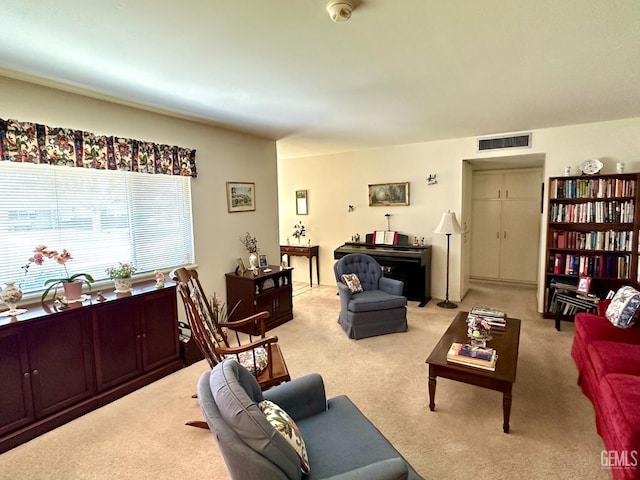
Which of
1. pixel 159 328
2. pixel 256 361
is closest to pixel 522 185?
pixel 256 361

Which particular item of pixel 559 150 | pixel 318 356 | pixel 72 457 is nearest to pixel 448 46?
pixel 318 356

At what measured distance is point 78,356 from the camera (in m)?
2.50

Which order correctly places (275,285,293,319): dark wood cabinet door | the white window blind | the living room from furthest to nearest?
1. (275,285,293,319): dark wood cabinet door
2. the living room
3. the white window blind

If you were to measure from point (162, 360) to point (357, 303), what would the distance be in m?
2.06

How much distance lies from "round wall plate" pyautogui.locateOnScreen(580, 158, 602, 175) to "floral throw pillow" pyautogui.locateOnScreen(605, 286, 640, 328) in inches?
71.1

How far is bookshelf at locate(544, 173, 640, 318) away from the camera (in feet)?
12.6

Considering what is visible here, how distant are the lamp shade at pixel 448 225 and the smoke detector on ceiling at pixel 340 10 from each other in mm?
3649

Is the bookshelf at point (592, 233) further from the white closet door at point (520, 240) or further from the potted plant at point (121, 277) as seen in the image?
the potted plant at point (121, 277)

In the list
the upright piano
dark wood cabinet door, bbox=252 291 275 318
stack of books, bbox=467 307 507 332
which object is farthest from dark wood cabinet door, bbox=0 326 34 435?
the upright piano

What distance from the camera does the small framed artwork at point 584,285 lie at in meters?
3.88

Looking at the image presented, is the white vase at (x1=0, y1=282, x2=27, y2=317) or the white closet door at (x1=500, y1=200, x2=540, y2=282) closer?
the white vase at (x1=0, y1=282, x2=27, y2=317)

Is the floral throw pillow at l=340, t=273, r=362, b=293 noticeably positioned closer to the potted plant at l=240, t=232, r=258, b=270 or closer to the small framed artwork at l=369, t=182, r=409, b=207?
the potted plant at l=240, t=232, r=258, b=270

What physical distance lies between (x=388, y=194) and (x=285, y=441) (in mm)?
4794

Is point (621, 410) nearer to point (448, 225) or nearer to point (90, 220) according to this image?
point (448, 225)
